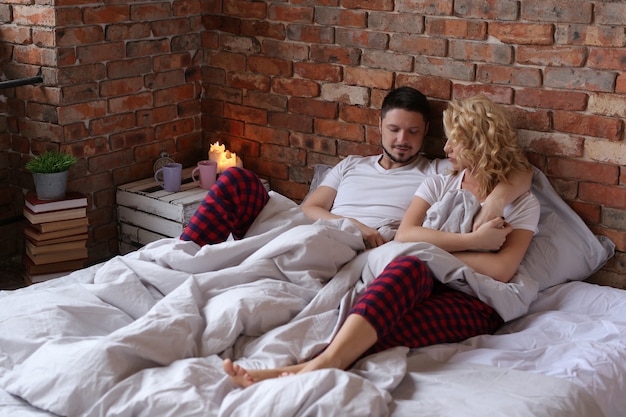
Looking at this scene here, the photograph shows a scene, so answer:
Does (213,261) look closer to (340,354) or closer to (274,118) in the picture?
(340,354)

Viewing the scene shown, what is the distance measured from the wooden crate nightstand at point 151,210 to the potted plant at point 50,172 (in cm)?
33

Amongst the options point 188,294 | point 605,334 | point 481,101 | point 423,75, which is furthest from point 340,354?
point 423,75

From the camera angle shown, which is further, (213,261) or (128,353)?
(213,261)

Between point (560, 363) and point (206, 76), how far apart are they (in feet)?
6.87

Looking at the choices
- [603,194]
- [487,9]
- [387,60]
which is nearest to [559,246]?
[603,194]

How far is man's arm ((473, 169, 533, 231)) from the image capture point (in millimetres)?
2656

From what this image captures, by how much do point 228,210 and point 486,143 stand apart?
853 millimetres

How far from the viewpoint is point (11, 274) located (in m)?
3.43

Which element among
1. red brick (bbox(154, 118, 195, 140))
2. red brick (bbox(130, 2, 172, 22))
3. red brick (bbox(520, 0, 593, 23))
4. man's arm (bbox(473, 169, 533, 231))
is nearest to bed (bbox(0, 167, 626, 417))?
man's arm (bbox(473, 169, 533, 231))

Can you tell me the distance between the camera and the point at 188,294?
2.27 m

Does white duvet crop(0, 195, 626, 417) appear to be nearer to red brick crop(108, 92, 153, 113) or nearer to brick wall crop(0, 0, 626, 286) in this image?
brick wall crop(0, 0, 626, 286)

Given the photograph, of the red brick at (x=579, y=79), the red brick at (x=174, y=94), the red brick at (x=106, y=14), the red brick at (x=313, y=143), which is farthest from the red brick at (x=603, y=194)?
the red brick at (x=106, y=14)

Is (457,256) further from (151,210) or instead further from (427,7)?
(151,210)

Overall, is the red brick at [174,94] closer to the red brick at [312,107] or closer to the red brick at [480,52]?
the red brick at [312,107]
